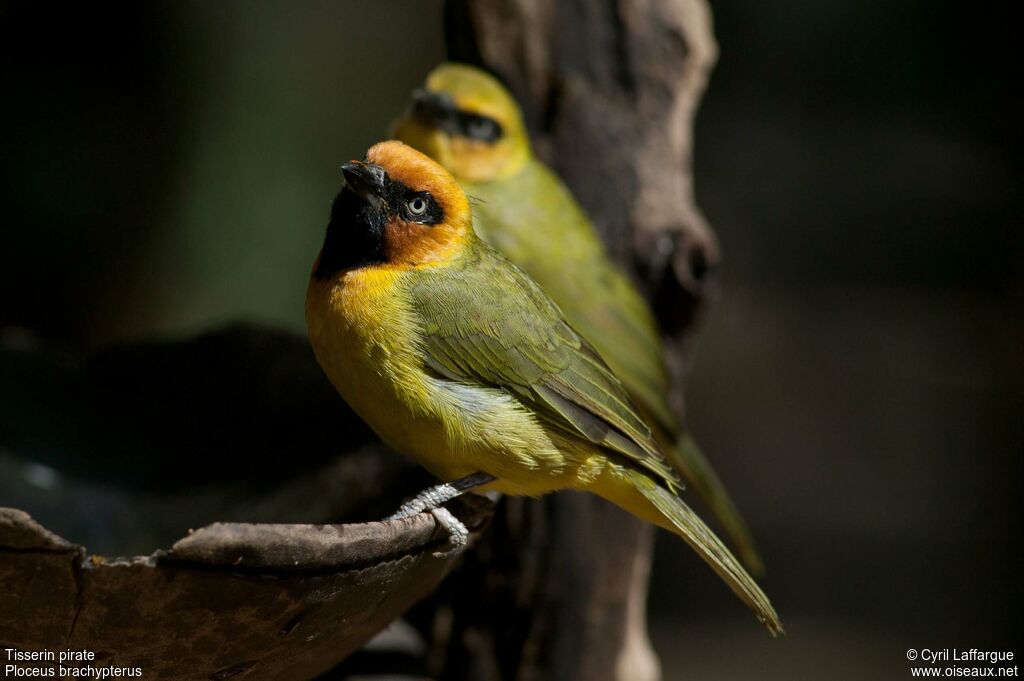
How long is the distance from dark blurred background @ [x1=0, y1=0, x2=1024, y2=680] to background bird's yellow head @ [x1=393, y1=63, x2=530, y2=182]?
244cm

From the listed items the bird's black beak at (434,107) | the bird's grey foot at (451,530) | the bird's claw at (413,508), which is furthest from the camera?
the bird's black beak at (434,107)

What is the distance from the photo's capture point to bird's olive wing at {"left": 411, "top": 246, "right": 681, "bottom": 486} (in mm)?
2691

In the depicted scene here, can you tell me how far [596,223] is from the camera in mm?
4133

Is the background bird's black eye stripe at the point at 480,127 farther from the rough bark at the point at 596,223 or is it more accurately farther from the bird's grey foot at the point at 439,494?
the bird's grey foot at the point at 439,494

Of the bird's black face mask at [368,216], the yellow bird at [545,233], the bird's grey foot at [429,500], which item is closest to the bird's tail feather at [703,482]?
the yellow bird at [545,233]

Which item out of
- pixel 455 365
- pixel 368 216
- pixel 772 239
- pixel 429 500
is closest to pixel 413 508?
pixel 429 500

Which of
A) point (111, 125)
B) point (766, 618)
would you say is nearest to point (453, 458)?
point (766, 618)

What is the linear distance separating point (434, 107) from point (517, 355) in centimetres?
147

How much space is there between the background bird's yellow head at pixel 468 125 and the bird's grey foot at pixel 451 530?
1879 mm

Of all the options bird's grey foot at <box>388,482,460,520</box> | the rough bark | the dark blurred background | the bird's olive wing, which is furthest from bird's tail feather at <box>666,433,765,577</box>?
the dark blurred background

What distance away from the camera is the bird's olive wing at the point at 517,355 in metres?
2.69

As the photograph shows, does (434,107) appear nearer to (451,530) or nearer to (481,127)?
(481,127)

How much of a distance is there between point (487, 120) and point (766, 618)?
2.03m

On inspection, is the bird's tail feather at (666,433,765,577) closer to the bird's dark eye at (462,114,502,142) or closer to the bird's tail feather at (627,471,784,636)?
the bird's tail feather at (627,471,784,636)
